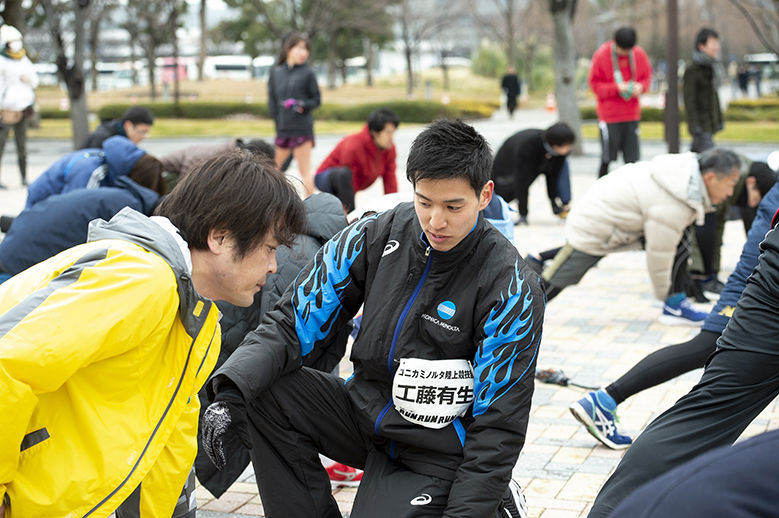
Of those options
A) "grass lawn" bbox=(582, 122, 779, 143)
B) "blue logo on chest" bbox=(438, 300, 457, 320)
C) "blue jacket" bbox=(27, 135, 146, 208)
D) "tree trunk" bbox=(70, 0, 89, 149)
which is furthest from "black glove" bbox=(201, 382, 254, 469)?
"grass lawn" bbox=(582, 122, 779, 143)

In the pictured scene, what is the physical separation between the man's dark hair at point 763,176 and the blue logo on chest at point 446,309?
3896 millimetres

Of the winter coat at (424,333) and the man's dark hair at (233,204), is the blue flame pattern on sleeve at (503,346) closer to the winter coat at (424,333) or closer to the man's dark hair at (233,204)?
the winter coat at (424,333)

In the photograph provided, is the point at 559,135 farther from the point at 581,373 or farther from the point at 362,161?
the point at 581,373

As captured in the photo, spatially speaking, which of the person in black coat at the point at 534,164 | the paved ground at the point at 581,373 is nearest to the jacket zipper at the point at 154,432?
the paved ground at the point at 581,373

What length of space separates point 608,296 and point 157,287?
503cm

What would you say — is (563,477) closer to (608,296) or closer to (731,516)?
(731,516)

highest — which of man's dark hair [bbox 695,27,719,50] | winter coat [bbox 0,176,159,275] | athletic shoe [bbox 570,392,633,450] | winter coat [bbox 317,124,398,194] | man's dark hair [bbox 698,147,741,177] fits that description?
man's dark hair [bbox 695,27,719,50]

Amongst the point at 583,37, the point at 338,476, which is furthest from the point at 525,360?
the point at 583,37

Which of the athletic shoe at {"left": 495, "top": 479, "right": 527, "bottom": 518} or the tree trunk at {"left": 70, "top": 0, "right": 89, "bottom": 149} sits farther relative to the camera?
the tree trunk at {"left": 70, "top": 0, "right": 89, "bottom": 149}

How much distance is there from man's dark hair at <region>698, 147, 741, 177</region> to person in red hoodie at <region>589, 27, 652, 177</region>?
14.5 feet

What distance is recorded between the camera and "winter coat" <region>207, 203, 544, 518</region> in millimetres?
2439

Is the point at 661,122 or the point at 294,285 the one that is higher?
the point at 661,122

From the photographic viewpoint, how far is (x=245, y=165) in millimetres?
2340

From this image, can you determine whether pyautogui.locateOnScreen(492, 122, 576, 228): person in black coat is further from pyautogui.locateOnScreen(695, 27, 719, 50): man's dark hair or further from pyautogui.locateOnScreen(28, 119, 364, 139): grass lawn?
pyautogui.locateOnScreen(28, 119, 364, 139): grass lawn
